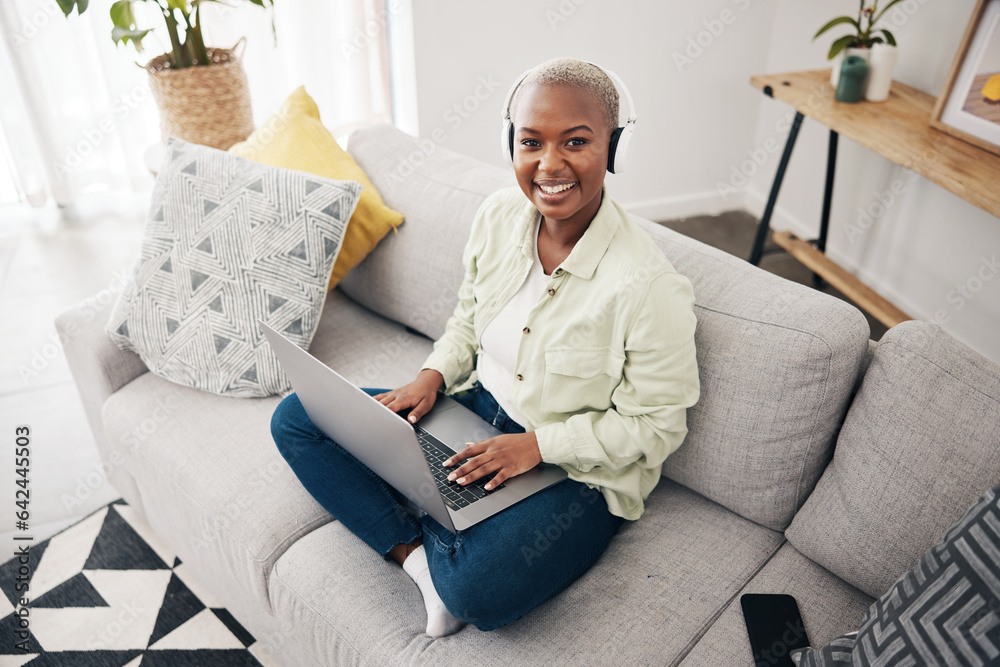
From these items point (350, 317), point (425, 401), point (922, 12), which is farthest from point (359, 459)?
point (922, 12)

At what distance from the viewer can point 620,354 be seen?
113 centimetres

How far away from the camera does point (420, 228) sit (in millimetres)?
1613

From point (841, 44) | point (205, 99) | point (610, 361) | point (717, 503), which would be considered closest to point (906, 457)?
point (717, 503)

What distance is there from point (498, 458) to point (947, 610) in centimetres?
61

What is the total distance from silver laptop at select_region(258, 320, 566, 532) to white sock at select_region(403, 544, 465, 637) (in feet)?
0.32

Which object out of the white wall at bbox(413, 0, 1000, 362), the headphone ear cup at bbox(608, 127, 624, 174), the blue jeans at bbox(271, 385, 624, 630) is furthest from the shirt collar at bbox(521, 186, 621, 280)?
the white wall at bbox(413, 0, 1000, 362)

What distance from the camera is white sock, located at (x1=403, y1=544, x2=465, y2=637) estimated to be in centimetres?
108

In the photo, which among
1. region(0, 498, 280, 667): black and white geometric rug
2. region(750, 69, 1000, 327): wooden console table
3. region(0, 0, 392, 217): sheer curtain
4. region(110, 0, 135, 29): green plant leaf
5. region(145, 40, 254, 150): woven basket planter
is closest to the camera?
region(0, 498, 280, 667): black and white geometric rug

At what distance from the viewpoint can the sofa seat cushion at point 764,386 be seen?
1.12 metres

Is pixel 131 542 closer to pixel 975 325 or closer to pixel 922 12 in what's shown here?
pixel 975 325

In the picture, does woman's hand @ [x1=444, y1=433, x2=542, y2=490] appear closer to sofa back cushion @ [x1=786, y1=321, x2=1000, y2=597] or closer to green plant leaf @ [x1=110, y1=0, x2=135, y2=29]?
sofa back cushion @ [x1=786, y1=321, x2=1000, y2=597]

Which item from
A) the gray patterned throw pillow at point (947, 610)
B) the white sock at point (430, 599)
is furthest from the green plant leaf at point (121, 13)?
the gray patterned throw pillow at point (947, 610)

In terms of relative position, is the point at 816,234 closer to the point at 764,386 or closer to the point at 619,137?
the point at 764,386

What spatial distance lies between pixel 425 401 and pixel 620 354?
0.38 m
